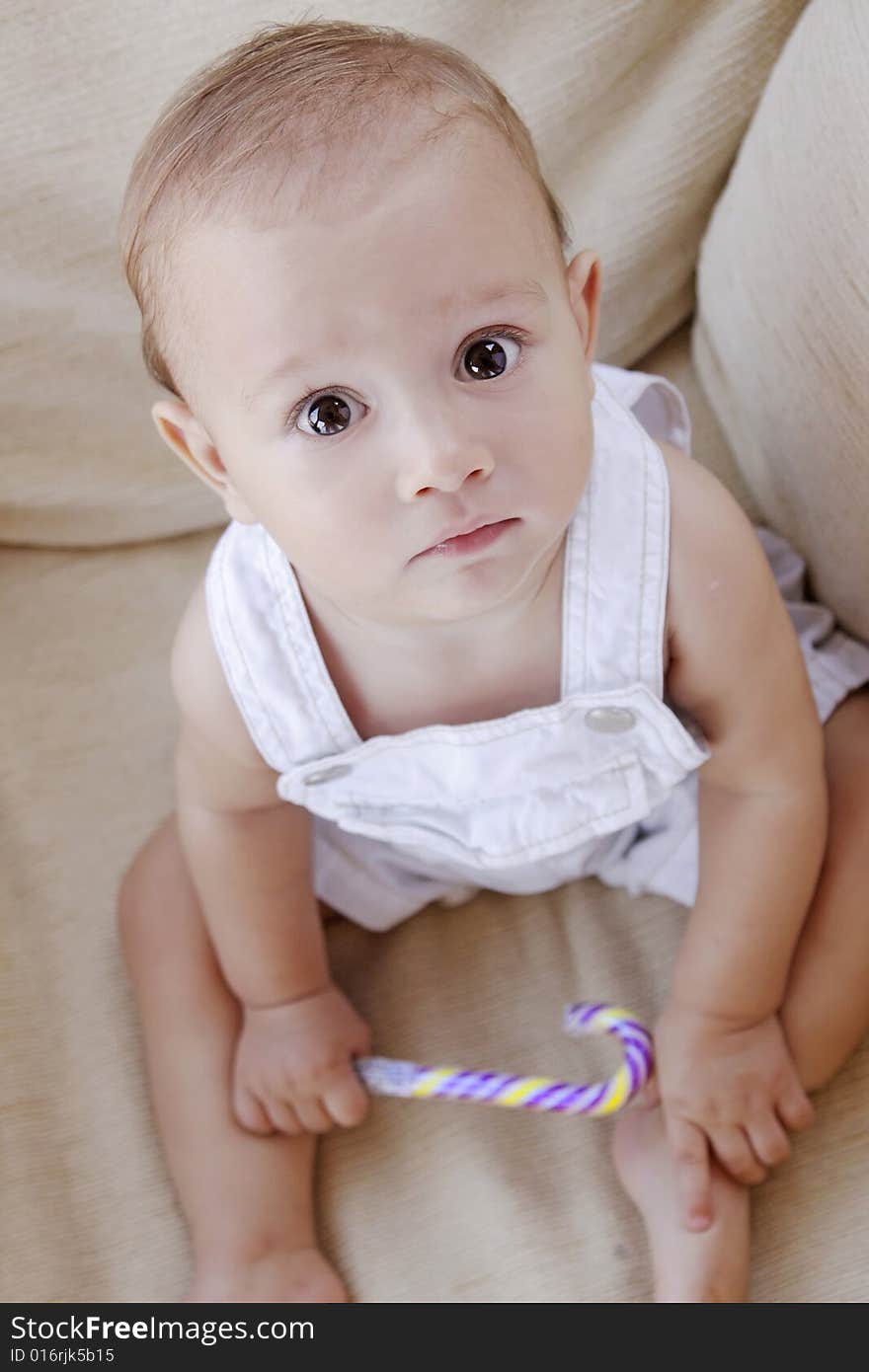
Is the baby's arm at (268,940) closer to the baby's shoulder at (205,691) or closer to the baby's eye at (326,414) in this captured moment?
the baby's shoulder at (205,691)

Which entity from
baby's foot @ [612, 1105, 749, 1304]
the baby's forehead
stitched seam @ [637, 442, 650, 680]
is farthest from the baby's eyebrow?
baby's foot @ [612, 1105, 749, 1304]

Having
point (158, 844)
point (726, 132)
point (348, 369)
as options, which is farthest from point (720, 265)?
point (158, 844)

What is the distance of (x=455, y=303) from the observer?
0.61 metres

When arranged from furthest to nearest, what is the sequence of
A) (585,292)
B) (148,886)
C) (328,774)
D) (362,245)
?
(148,886) < (328,774) < (585,292) < (362,245)

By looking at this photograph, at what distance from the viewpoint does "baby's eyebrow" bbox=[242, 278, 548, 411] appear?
0.61 metres

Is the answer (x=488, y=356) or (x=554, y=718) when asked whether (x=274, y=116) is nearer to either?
(x=488, y=356)

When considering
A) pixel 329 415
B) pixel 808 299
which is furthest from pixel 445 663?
pixel 808 299

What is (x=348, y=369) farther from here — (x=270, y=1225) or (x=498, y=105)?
(x=270, y=1225)

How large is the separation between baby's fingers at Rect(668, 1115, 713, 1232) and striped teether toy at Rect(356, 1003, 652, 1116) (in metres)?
0.04

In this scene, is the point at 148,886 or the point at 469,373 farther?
the point at 148,886

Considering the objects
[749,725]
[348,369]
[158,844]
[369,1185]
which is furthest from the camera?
[158,844]

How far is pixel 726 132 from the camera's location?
3.18 feet

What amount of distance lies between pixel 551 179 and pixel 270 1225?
→ 75 cm

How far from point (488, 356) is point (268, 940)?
0.47 m
